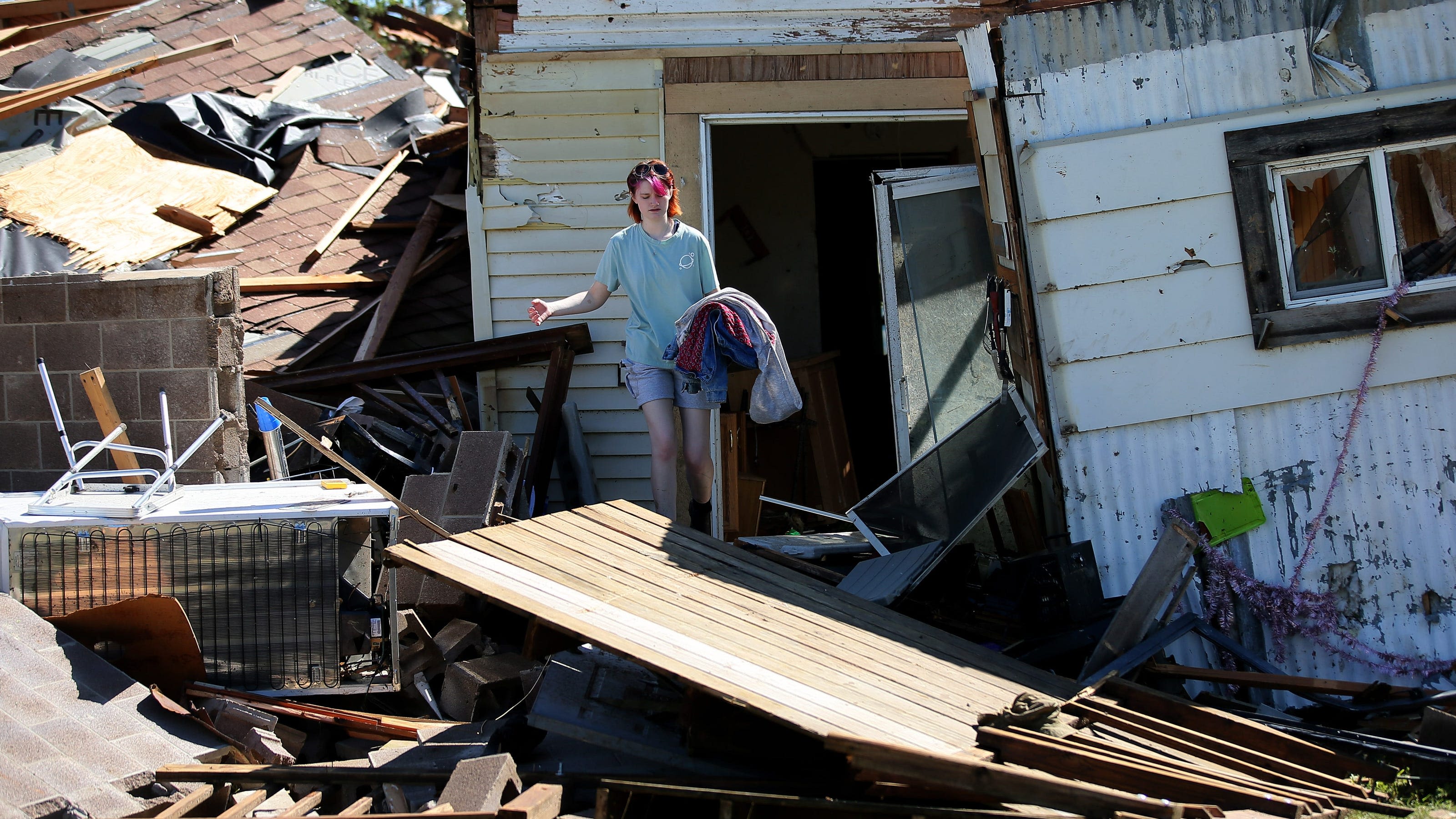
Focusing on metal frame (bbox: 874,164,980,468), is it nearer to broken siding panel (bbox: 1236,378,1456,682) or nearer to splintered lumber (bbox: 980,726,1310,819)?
broken siding panel (bbox: 1236,378,1456,682)

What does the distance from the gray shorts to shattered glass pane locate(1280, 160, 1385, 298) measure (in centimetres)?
261

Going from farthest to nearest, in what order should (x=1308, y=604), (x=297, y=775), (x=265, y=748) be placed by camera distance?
1. (x=1308, y=604)
2. (x=265, y=748)
3. (x=297, y=775)

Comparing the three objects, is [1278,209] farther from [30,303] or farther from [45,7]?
[45,7]

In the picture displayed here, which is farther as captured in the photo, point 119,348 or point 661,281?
point 119,348

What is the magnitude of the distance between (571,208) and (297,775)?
378 centimetres

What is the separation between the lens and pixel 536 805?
3.13 metres

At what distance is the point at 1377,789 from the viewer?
139 inches

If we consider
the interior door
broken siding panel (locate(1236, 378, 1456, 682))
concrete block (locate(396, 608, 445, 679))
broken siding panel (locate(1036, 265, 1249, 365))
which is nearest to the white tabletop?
concrete block (locate(396, 608, 445, 679))

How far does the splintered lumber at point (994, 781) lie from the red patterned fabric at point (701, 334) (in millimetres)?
2262

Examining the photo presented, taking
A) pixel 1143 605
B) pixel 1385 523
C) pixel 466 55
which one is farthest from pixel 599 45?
pixel 1385 523

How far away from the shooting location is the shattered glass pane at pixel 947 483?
16.9 feet

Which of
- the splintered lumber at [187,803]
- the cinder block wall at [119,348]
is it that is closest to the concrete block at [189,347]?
the cinder block wall at [119,348]

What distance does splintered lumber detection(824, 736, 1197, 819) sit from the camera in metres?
2.87

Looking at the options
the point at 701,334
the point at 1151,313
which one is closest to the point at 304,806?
the point at 701,334
